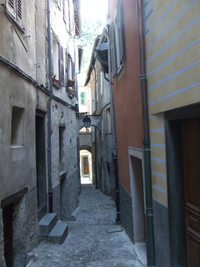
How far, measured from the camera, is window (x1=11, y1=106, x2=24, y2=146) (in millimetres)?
4980

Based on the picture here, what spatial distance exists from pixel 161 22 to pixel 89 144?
66.5 feet

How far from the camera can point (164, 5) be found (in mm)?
3139

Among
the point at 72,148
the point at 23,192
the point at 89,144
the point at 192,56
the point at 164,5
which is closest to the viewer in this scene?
the point at 192,56

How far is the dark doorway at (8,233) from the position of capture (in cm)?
471

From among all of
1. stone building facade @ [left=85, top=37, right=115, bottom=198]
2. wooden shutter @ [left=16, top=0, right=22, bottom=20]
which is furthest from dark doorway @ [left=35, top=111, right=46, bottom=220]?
stone building facade @ [left=85, top=37, right=115, bottom=198]

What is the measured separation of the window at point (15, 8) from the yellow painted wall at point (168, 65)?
2295 millimetres

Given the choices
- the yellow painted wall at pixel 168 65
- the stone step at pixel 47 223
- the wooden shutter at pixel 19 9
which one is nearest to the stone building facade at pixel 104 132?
the wooden shutter at pixel 19 9

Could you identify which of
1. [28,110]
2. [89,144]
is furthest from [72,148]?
[89,144]

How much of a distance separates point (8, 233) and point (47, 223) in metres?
1.49

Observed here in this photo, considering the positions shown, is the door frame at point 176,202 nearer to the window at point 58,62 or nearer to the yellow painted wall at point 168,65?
the yellow painted wall at point 168,65

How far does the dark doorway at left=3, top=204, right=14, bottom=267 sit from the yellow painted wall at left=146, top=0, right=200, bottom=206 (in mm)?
2636

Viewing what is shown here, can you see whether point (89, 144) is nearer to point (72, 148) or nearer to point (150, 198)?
point (72, 148)

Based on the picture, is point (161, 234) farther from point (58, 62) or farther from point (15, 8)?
point (58, 62)

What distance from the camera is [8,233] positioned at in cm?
481
